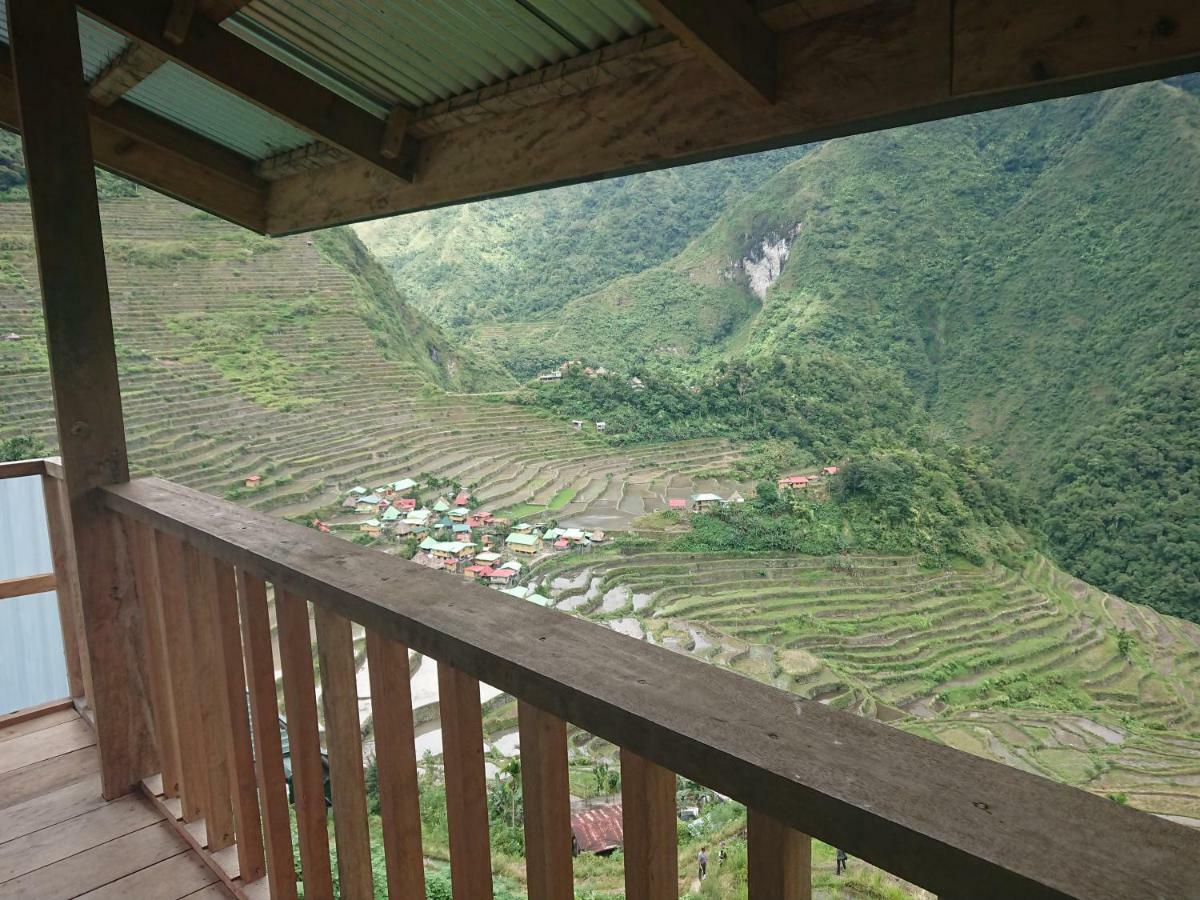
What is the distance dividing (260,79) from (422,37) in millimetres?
428

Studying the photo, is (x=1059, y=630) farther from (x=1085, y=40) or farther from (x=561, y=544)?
(x=1085, y=40)

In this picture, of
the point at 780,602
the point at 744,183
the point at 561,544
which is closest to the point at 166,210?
the point at 561,544

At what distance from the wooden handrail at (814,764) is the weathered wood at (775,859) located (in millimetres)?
28

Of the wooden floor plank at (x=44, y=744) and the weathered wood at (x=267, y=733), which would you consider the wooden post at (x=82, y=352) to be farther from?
the weathered wood at (x=267, y=733)

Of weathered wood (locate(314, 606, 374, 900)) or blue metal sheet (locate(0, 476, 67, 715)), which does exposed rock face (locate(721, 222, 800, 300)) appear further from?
weathered wood (locate(314, 606, 374, 900))

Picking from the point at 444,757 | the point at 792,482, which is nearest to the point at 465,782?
the point at 444,757

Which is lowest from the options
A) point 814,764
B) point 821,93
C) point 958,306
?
point 814,764

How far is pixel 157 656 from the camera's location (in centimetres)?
140

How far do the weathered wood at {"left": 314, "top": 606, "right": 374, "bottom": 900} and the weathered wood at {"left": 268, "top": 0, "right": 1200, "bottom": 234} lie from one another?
109 centimetres

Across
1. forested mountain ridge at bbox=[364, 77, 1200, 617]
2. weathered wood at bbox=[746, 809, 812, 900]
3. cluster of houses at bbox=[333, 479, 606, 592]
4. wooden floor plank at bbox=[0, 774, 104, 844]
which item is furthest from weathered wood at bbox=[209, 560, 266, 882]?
forested mountain ridge at bbox=[364, 77, 1200, 617]

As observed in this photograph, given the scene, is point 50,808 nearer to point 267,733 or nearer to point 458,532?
point 267,733

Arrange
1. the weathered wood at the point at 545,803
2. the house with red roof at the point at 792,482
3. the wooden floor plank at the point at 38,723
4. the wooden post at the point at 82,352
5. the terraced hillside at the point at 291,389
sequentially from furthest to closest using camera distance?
1. the house with red roof at the point at 792,482
2. the terraced hillside at the point at 291,389
3. the wooden floor plank at the point at 38,723
4. the wooden post at the point at 82,352
5. the weathered wood at the point at 545,803

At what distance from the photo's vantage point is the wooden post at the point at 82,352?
1319 millimetres

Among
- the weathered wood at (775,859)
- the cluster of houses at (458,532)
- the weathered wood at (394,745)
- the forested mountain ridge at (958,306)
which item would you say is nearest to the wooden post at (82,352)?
the weathered wood at (394,745)
